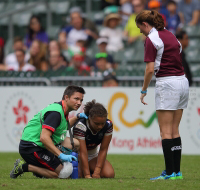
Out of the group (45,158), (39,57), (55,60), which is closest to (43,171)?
(45,158)

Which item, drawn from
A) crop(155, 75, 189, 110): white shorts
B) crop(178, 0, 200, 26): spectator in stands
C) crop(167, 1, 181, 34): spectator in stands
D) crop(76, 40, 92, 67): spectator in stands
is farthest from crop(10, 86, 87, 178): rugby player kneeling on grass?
crop(178, 0, 200, 26): spectator in stands

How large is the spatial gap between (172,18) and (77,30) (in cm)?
269

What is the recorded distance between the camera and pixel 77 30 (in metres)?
13.7

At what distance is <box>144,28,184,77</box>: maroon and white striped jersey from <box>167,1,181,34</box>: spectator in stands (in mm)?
6951

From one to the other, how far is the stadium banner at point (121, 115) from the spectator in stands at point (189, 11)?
4164mm

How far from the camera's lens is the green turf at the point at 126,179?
199 inches

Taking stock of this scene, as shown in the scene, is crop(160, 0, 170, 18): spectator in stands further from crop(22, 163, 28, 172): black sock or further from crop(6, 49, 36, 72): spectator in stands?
crop(22, 163, 28, 172): black sock

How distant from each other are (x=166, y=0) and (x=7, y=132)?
5.59m

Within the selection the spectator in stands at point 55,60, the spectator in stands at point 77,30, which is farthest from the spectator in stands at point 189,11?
the spectator in stands at point 55,60

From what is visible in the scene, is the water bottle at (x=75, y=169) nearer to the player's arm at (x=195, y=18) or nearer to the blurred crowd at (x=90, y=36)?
the blurred crowd at (x=90, y=36)

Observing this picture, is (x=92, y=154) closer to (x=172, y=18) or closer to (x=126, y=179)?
(x=126, y=179)

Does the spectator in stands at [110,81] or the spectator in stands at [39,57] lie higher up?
the spectator in stands at [39,57]

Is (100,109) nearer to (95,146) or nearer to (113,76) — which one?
(95,146)

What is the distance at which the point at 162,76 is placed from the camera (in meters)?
5.68
